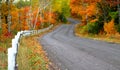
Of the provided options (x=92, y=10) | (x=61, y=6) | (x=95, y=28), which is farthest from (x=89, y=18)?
(x=61, y=6)

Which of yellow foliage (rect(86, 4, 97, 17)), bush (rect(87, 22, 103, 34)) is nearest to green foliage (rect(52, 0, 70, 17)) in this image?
yellow foliage (rect(86, 4, 97, 17))

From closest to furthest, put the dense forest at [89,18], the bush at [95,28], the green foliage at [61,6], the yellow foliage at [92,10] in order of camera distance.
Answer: the dense forest at [89,18], the yellow foliage at [92,10], the bush at [95,28], the green foliage at [61,6]

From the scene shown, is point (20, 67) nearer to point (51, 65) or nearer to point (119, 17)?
point (51, 65)

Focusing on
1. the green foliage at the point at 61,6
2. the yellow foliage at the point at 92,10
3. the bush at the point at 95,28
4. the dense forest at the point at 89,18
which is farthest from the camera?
the green foliage at the point at 61,6

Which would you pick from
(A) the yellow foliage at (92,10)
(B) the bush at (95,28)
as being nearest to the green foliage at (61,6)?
(A) the yellow foliage at (92,10)

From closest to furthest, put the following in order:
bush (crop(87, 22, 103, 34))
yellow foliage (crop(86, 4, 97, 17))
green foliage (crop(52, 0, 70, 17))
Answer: yellow foliage (crop(86, 4, 97, 17)), bush (crop(87, 22, 103, 34)), green foliage (crop(52, 0, 70, 17))

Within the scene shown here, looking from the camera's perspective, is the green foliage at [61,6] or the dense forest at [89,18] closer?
the dense forest at [89,18]

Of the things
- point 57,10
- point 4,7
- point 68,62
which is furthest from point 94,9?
point 57,10

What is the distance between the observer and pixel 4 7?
39000mm

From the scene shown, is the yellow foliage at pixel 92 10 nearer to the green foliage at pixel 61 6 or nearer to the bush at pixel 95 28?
the bush at pixel 95 28

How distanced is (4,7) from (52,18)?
52.7 meters

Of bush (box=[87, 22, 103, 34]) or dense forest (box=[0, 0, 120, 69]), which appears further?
bush (box=[87, 22, 103, 34])

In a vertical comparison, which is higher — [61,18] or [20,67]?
[20,67]

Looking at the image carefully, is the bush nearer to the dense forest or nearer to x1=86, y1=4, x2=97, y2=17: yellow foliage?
the dense forest
